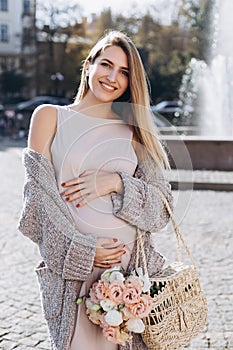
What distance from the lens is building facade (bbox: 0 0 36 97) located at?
158 feet

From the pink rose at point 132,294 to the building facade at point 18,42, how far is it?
151ft

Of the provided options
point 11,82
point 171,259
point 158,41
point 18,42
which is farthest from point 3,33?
point 171,259

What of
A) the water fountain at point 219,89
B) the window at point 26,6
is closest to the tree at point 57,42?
the window at point 26,6

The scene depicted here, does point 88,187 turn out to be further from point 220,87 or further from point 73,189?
point 220,87

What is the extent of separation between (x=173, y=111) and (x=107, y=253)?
29.9m

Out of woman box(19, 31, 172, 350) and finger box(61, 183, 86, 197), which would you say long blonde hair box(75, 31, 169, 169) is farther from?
finger box(61, 183, 86, 197)

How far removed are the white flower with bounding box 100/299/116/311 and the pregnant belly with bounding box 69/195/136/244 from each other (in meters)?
0.27

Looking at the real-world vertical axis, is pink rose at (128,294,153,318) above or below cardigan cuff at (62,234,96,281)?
below

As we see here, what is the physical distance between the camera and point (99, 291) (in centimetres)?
233

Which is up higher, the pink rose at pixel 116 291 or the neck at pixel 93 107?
the neck at pixel 93 107

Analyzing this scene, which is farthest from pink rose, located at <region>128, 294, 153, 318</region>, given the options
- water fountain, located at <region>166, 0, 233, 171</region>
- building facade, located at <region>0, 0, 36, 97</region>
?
building facade, located at <region>0, 0, 36, 97</region>

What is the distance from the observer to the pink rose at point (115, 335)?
2.34m

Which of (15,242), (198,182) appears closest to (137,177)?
(15,242)

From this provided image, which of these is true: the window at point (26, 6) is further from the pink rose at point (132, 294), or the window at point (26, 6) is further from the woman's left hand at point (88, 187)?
the pink rose at point (132, 294)
